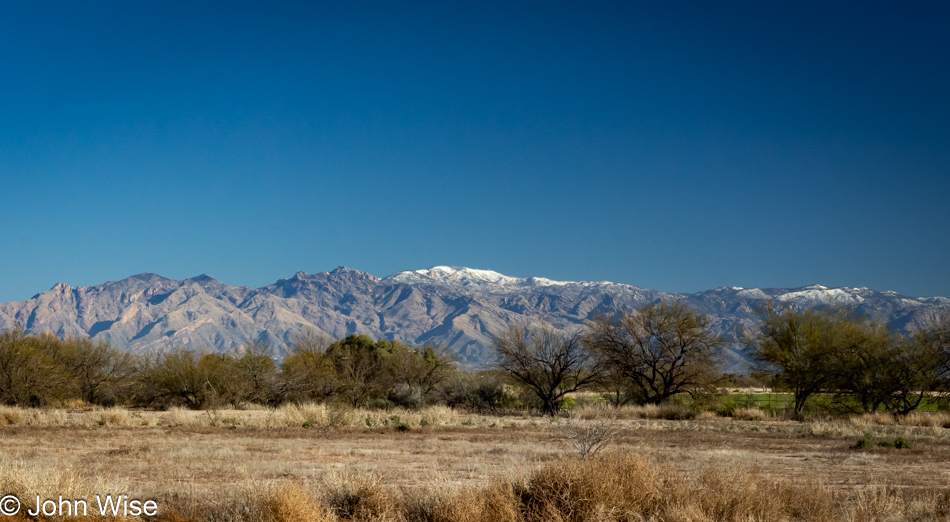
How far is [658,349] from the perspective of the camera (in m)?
40.3

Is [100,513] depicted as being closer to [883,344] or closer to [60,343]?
[883,344]

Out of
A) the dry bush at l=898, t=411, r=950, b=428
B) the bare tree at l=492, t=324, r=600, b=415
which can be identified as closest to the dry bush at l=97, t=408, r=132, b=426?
the bare tree at l=492, t=324, r=600, b=415

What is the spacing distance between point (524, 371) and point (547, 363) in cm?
159

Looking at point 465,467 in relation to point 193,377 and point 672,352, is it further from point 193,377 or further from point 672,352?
point 193,377

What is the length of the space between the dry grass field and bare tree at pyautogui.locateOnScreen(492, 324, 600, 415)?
354 inches

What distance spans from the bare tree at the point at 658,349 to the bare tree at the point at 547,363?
1.10 m

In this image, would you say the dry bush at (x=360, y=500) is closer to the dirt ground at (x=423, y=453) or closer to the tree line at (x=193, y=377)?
the dirt ground at (x=423, y=453)

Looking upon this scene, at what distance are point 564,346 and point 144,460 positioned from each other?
27701 millimetres

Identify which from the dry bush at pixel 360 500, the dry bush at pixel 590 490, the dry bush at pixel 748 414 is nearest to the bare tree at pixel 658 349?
the dry bush at pixel 748 414

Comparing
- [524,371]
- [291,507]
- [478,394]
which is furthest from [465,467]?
[478,394]

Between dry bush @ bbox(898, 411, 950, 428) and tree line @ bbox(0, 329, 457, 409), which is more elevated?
tree line @ bbox(0, 329, 457, 409)

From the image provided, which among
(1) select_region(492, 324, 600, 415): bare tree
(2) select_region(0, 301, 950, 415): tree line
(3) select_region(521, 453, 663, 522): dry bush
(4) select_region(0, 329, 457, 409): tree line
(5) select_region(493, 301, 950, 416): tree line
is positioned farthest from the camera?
(1) select_region(492, 324, 600, 415): bare tree

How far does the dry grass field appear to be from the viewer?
371 inches

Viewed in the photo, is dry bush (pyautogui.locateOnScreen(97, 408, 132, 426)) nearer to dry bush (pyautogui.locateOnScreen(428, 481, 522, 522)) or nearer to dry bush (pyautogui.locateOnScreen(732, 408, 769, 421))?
dry bush (pyautogui.locateOnScreen(428, 481, 522, 522))
